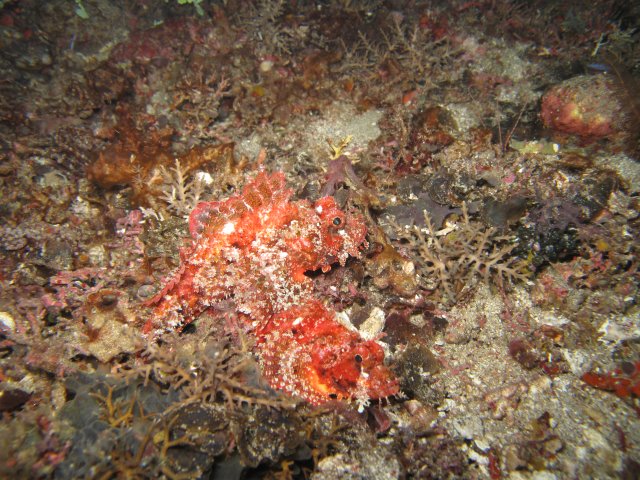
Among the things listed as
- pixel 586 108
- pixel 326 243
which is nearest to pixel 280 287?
pixel 326 243

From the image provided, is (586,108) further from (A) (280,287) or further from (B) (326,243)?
(A) (280,287)

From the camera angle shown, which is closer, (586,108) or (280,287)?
(280,287)

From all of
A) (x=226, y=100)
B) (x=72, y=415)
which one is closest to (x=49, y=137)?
(x=226, y=100)

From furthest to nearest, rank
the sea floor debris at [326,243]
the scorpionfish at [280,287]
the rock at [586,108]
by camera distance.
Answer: the rock at [586,108] → the scorpionfish at [280,287] → the sea floor debris at [326,243]

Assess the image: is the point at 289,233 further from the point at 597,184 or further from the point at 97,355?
the point at 597,184

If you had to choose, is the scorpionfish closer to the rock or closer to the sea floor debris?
the sea floor debris

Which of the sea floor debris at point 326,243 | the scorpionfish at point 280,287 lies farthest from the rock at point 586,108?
the scorpionfish at point 280,287

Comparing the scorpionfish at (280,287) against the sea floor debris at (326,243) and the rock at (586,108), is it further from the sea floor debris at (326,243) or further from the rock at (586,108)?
the rock at (586,108)

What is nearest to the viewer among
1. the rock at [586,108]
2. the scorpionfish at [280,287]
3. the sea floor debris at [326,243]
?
the sea floor debris at [326,243]

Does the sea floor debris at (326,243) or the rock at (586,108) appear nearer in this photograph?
the sea floor debris at (326,243)
